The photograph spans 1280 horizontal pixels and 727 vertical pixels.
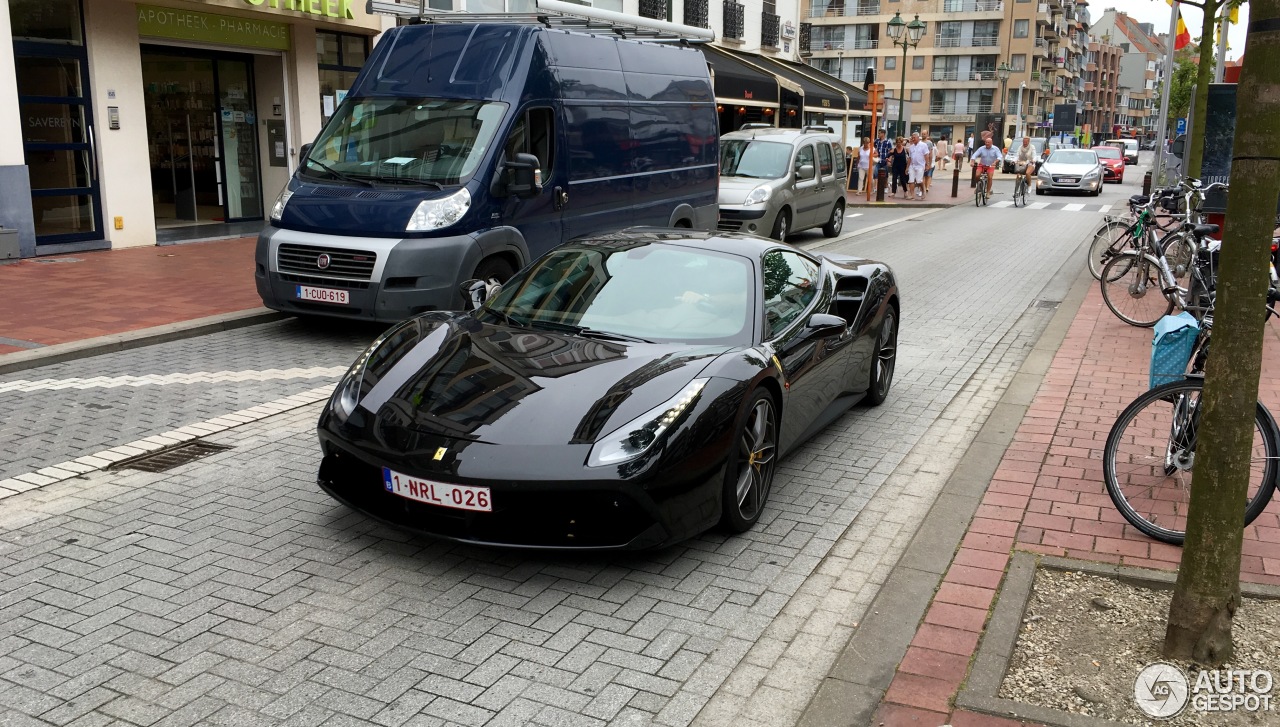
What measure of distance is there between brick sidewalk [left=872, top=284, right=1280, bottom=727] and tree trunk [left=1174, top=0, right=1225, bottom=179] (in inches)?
383

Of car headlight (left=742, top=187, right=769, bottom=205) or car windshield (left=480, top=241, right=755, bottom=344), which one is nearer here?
car windshield (left=480, top=241, right=755, bottom=344)

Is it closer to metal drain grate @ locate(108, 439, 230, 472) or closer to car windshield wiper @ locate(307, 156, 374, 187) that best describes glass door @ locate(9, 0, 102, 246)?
car windshield wiper @ locate(307, 156, 374, 187)

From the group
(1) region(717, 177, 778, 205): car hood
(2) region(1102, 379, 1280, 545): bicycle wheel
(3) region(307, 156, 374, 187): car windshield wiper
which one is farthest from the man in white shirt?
(2) region(1102, 379, 1280, 545): bicycle wheel

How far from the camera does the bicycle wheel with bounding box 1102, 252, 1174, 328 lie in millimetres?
10516

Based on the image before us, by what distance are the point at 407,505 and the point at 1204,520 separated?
293cm

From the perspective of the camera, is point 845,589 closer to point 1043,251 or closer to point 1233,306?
point 1233,306

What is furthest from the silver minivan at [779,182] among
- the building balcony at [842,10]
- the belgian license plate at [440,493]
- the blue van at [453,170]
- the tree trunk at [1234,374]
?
the building balcony at [842,10]

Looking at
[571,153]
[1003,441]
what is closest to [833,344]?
[1003,441]

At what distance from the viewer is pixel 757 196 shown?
16391mm

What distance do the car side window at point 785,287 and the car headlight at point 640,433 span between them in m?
1.04

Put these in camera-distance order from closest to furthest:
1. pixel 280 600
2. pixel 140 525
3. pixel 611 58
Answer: pixel 280 600
pixel 140 525
pixel 611 58

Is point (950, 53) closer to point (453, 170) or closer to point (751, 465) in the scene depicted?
point (453, 170)

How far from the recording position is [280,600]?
4.23m

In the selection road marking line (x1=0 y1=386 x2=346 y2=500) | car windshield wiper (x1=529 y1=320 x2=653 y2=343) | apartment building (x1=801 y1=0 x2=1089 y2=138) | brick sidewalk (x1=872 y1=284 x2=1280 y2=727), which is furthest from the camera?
apartment building (x1=801 y1=0 x2=1089 y2=138)
